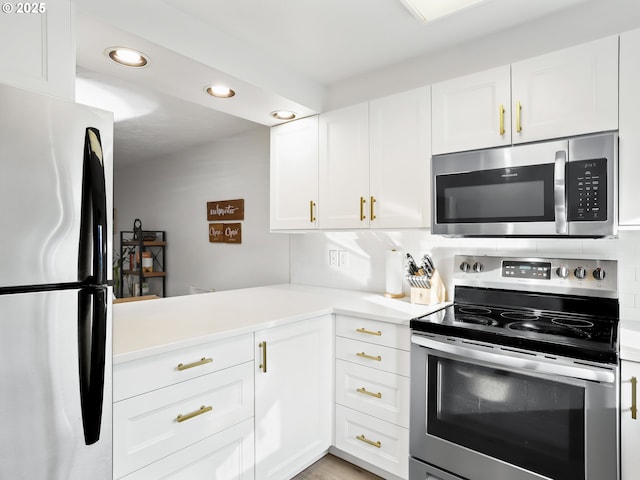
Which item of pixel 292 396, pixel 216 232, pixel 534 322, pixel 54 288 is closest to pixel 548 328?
pixel 534 322

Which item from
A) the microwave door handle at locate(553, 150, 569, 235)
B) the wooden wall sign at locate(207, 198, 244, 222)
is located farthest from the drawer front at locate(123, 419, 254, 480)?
the wooden wall sign at locate(207, 198, 244, 222)

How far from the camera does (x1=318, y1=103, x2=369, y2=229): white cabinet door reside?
2.22 metres

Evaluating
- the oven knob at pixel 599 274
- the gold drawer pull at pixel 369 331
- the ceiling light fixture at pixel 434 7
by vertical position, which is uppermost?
the ceiling light fixture at pixel 434 7

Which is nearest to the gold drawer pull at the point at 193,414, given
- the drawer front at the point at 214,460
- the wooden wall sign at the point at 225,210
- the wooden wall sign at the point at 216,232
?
the drawer front at the point at 214,460

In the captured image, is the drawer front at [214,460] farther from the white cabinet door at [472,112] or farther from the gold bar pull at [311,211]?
the white cabinet door at [472,112]

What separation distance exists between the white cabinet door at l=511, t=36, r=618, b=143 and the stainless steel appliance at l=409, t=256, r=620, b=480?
2.06 feet

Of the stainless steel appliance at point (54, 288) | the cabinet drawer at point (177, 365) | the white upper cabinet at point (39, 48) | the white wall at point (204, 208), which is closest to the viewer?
the stainless steel appliance at point (54, 288)

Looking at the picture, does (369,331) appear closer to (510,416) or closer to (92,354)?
(510,416)

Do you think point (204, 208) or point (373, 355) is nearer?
point (373, 355)

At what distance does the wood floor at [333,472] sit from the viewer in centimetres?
198

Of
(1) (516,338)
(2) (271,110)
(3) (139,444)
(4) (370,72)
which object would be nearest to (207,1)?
(2) (271,110)

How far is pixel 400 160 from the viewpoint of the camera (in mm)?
2068

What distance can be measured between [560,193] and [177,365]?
1.65 metres

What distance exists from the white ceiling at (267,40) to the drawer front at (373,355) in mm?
1437
